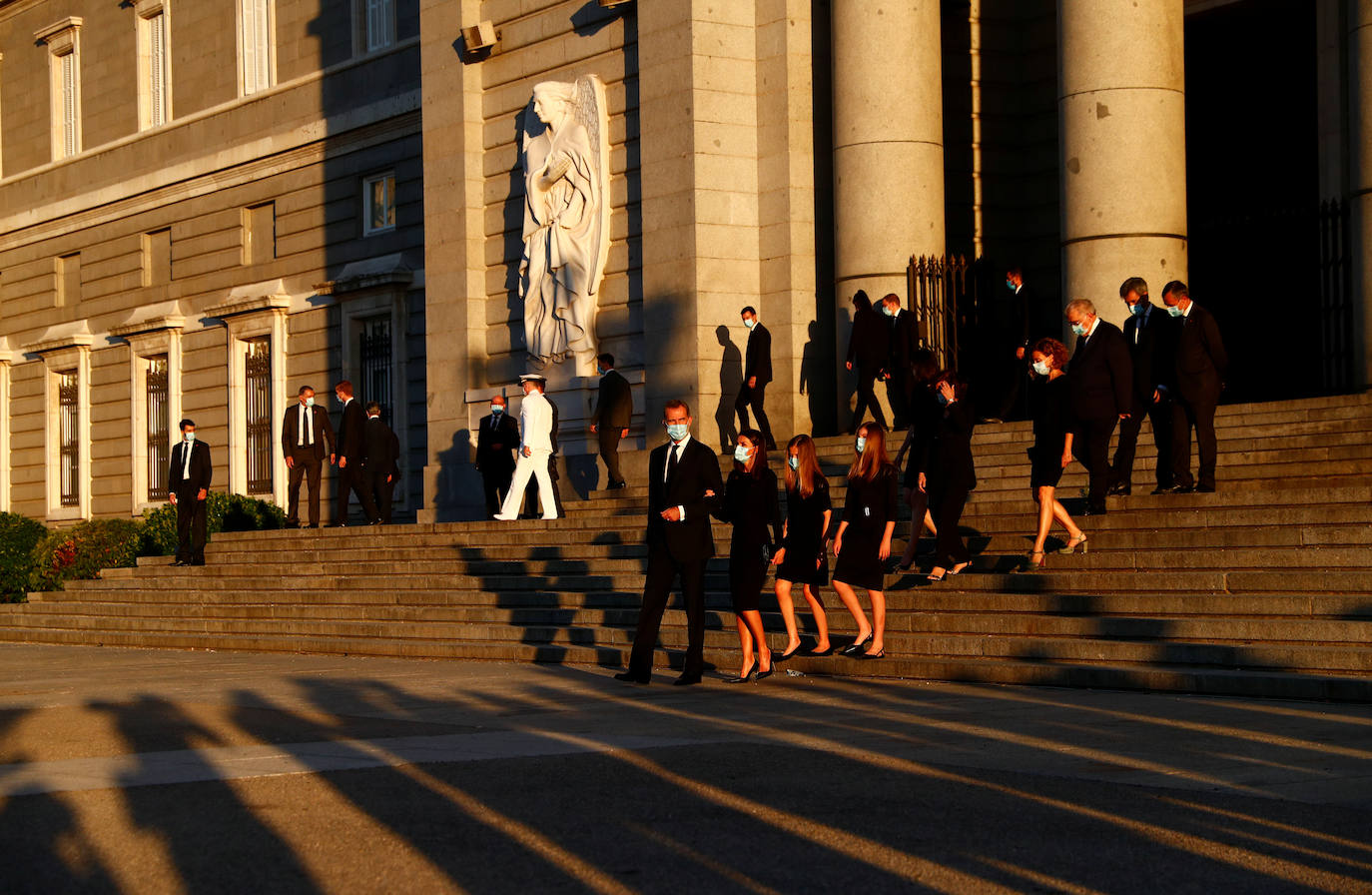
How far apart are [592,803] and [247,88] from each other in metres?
28.4

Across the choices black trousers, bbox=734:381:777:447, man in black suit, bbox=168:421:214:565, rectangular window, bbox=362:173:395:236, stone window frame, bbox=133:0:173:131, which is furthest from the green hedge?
stone window frame, bbox=133:0:173:131

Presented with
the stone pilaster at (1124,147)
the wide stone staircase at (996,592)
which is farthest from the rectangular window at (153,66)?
the stone pilaster at (1124,147)

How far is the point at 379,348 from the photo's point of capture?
30.6 meters

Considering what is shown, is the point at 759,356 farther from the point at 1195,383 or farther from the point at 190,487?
the point at 190,487

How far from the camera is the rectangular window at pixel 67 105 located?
38781 millimetres

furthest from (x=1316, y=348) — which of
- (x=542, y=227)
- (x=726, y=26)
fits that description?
(x=542, y=227)

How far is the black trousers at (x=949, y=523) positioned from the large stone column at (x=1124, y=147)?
19.2ft

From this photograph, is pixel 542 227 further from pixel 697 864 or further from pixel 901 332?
pixel 697 864

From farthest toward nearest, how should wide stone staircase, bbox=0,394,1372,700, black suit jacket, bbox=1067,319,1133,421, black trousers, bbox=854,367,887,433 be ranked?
black trousers, bbox=854,367,887,433 → black suit jacket, bbox=1067,319,1133,421 → wide stone staircase, bbox=0,394,1372,700

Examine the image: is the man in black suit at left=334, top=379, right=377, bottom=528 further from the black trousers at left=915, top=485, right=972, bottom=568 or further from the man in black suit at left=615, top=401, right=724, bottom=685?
the man in black suit at left=615, top=401, right=724, bottom=685

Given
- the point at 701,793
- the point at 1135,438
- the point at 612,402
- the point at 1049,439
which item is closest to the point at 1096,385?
the point at 1049,439

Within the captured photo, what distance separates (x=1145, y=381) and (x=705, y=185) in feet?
28.8

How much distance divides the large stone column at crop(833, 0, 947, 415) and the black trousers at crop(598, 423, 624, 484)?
105 inches

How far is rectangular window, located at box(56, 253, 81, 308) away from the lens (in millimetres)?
38594
